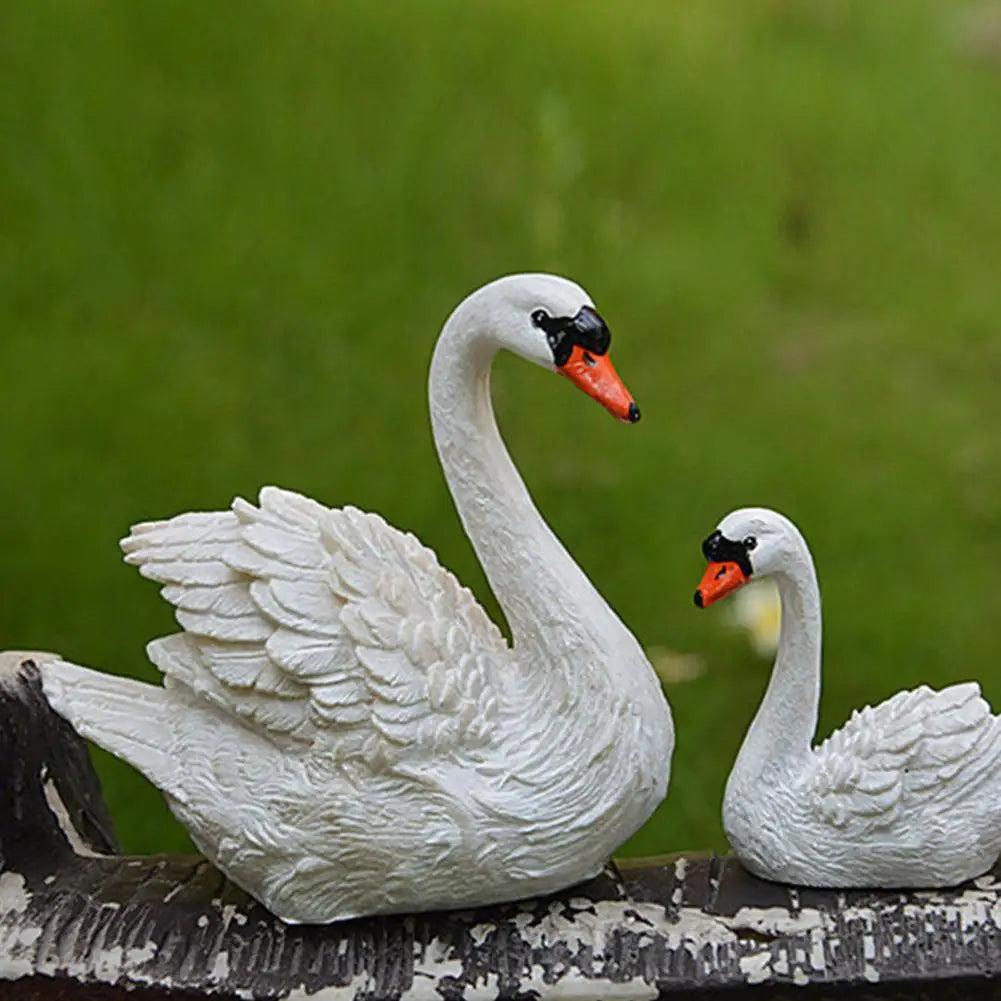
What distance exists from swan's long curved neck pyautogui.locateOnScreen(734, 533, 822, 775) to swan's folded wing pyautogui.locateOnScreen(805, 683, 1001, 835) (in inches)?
1.9

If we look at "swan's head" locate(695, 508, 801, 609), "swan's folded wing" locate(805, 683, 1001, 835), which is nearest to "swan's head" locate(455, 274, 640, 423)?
"swan's head" locate(695, 508, 801, 609)

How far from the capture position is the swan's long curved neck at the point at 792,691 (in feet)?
3.98

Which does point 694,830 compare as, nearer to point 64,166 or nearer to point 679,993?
point 679,993

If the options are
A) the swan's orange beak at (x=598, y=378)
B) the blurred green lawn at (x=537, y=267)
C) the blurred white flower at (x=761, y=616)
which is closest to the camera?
the swan's orange beak at (x=598, y=378)

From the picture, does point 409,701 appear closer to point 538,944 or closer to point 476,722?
point 476,722

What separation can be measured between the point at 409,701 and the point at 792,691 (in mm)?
305

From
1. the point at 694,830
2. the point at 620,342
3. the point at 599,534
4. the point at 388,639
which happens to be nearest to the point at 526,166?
the point at 620,342

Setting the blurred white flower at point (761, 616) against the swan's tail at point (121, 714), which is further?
the blurred white flower at point (761, 616)

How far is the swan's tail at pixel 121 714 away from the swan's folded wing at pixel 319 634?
3cm

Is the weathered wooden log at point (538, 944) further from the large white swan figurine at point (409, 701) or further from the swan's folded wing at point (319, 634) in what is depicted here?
the swan's folded wing at point (319, 634)

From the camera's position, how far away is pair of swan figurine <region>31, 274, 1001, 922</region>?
3.74 ft

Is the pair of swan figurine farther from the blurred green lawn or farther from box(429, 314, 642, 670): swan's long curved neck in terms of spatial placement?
the blurred green lawn

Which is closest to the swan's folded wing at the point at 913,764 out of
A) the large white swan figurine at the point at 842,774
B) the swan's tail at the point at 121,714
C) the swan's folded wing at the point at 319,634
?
the large white swan figurine at the point at 842,774

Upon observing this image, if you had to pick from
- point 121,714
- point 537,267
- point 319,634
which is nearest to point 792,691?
point 319,634
